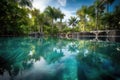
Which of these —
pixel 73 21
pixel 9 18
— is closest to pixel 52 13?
pixel 73 21

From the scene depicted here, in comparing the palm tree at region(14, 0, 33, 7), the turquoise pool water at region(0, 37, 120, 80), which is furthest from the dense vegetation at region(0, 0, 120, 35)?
the turquoise pool water at region(0, 37, 120, 80)

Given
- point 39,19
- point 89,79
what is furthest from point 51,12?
point 89,79

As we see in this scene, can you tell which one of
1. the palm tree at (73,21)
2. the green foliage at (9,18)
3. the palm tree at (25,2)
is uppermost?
the palm tree at (25,2)

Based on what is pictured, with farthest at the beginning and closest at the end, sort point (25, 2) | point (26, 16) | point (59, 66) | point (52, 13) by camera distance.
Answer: point (52, 13) < point (26, 16) < point (25, 2) < point (59, 66)

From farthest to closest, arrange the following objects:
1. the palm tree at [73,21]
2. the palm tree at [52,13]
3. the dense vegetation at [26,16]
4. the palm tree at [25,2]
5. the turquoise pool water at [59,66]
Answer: the palm tree at [73,21] < the palm tree at [52,13] < the palm tree at [25,2] < the dense vegetation at [26,16] < the turquoise pool water at [59,66]

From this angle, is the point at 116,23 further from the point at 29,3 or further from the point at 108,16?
the point at 29,3

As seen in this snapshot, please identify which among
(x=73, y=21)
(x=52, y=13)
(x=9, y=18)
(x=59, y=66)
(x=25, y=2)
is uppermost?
(x=52, y=13)

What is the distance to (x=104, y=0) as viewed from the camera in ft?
91.4

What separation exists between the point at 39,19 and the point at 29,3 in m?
18.1

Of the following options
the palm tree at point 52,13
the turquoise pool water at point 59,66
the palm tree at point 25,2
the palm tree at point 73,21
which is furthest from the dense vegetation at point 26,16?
the turquoise pool water at point 59,66

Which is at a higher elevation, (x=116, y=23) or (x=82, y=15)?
(x=82, y=15)

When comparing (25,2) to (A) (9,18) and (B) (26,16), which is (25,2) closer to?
(B) (26,16)

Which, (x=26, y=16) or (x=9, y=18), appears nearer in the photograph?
(x=9, y=18)

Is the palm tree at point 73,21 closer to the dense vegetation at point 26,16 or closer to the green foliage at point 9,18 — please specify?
the dense vegetation at point 26,16
